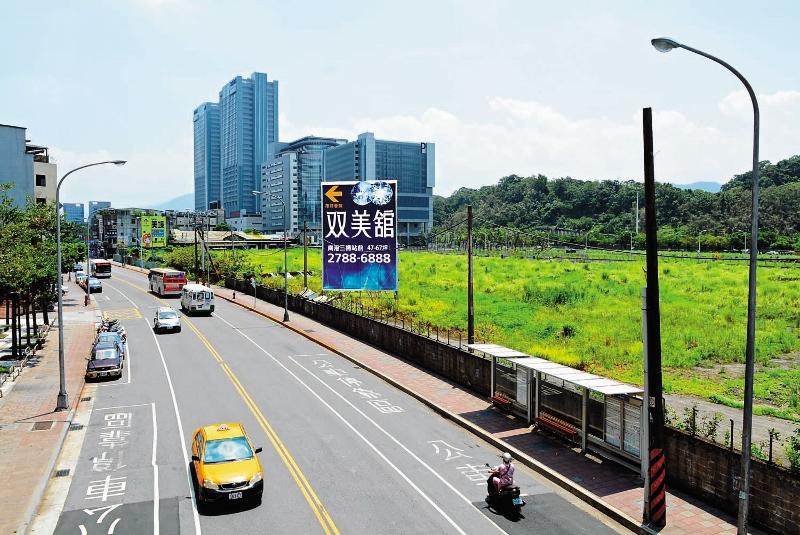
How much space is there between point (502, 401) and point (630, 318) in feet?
70.5

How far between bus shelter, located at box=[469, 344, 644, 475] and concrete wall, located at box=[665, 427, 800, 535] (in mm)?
1004

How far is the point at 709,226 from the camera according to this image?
451 ft

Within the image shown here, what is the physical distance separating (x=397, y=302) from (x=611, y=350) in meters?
22.0

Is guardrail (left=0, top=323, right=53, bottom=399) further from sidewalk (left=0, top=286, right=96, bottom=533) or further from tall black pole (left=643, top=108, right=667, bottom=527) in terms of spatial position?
tall black pole (left=643, top=108, right=667, bottom=527)

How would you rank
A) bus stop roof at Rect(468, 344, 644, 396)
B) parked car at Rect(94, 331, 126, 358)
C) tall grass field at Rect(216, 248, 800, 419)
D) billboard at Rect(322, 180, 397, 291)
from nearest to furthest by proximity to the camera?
1. bus stop roof at Rect(468, 344, 644, 396)
2. tall grass field at Rect(216, 248, 800, 419)
3. parked car at Rect(94, 331, 126, 358)
4. billboard at Rect(322, 180, 397, 291)

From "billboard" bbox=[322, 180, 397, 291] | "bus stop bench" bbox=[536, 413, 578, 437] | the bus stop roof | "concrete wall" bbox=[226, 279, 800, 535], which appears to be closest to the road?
"bus stop bench" bbox=[536, 413, 578, 437]

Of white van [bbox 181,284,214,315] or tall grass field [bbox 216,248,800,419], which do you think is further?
white van [bbox 181,284,214,315]

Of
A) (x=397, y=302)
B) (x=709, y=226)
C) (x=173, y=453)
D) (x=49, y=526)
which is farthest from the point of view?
(x=709, y=226)

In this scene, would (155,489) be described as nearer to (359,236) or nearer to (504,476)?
(504,476)

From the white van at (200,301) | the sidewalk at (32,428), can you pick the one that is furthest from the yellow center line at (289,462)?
the white van at (200,301)

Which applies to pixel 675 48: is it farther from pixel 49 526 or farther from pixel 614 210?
pixel 614 210

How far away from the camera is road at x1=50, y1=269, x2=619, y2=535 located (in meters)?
15.0

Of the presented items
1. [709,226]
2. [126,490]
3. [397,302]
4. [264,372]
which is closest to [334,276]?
[264,372]

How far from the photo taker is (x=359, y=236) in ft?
123
